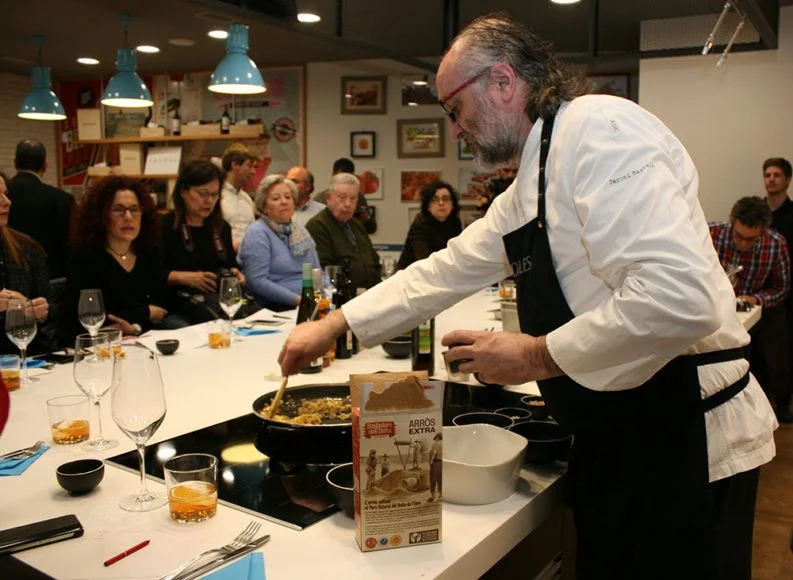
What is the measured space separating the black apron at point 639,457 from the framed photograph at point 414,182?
652cm

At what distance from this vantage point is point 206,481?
4.10ft

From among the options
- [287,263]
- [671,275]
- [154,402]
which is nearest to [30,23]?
[287,263]

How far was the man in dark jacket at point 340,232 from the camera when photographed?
4.95 meters

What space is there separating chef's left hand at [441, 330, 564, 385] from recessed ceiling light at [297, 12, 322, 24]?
119 inches

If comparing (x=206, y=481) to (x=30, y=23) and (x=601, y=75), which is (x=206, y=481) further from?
(x=601, y=75)

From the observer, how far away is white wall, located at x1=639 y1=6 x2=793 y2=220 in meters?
5.64

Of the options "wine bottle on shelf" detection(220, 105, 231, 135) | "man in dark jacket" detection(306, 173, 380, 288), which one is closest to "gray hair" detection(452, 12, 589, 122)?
"man in dark jacket" detection(306, 173, 380, 288)

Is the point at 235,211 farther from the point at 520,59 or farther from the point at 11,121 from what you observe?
the point at 11,121

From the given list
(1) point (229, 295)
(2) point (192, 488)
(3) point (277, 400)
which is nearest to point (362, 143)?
(1) point (229, 295)

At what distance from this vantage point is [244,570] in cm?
104

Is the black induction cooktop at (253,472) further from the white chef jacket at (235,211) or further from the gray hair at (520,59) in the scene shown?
the white chef jacket at (235,211)

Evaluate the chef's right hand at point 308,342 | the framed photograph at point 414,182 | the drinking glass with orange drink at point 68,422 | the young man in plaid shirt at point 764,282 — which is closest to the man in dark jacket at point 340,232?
the young man in plaid shirt at point 764,282

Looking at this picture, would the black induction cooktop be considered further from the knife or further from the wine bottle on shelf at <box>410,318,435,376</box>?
the wine bottle on shelf at <box>410,318,435,376</box>

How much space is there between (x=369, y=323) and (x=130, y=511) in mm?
671
